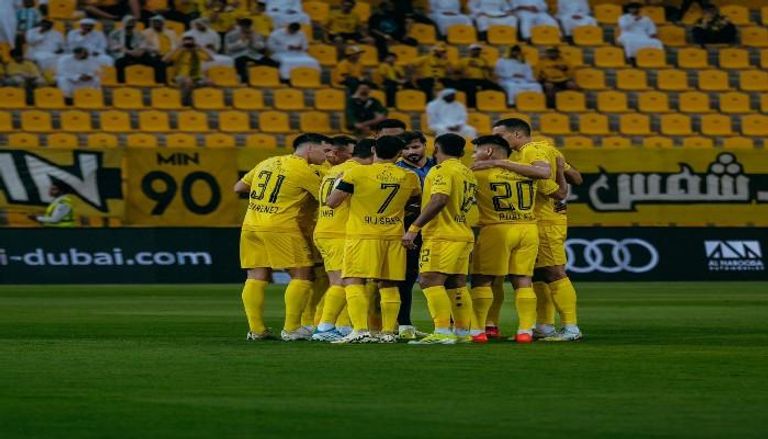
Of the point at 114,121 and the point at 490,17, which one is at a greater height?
the point at 490,17

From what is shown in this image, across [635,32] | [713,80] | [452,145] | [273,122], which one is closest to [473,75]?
[273,122]

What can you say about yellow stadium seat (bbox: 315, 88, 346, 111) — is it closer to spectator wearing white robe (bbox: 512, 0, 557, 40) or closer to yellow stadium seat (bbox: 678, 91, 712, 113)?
spectator wearing white robe (bbox: 512, 0, 557, 40)

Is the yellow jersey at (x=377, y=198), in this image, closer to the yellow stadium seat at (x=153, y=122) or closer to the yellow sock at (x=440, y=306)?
the yellow sock at (x=440, y=306)

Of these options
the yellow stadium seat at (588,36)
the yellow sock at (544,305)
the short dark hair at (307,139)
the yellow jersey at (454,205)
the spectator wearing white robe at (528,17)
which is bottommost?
the yellow sock at (544,305)

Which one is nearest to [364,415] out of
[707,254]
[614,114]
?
[707,254]

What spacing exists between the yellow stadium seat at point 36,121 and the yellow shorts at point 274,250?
15.5 meters

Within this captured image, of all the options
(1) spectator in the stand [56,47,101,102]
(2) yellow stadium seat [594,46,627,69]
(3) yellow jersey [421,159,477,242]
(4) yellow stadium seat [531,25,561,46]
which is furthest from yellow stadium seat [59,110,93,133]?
(3) yellow jersey [421,159,477,242]

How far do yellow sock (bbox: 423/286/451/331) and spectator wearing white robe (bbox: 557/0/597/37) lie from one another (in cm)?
2094

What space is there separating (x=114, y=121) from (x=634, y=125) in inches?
406

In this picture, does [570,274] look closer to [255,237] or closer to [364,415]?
[255,237]

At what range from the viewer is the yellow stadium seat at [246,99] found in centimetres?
3152

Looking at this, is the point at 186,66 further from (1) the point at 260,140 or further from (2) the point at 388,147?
(2) the point at 388,147

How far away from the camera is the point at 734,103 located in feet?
112

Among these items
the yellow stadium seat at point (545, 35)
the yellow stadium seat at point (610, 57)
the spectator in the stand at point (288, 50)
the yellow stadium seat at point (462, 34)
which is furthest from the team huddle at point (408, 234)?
the yellow stadium seat at point (610, 57)
